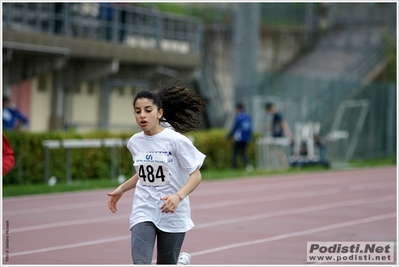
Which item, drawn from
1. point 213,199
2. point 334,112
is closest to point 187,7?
point 334,112

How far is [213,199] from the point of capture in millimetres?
17000

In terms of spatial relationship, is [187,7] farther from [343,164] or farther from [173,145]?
[173,145]

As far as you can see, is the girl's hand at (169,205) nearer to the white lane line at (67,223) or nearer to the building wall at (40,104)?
the white lane line at (67,223)

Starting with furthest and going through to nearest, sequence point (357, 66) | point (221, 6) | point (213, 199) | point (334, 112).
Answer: point (221, 6)
point (357, 66)
point (334, 112)
point (213, 199)

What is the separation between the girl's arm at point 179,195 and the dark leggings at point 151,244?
30cm

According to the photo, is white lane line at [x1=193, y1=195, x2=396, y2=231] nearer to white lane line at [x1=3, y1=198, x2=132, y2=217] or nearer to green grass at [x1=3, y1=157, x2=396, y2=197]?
white lane line at [x1=3, y1=198, x2=132, y2=217]

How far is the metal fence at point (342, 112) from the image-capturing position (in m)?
29.5

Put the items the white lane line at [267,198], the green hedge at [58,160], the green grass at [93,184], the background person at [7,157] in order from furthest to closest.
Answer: the green hedge at [58,160] → the green grass at [93,184] → the white lane line at [267,198] → the background person at [7,157]

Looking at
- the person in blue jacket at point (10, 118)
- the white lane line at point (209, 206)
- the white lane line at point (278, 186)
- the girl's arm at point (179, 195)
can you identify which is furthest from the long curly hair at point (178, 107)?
the person in blue jacket at point (10, 118)

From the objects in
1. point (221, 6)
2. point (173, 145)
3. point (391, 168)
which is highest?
point (221, 6)

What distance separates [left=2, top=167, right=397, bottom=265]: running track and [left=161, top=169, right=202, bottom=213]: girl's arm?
2.66 meters

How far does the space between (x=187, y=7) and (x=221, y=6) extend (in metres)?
1.80

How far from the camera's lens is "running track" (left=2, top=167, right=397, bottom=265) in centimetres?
1004

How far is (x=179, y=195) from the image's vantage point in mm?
6727
